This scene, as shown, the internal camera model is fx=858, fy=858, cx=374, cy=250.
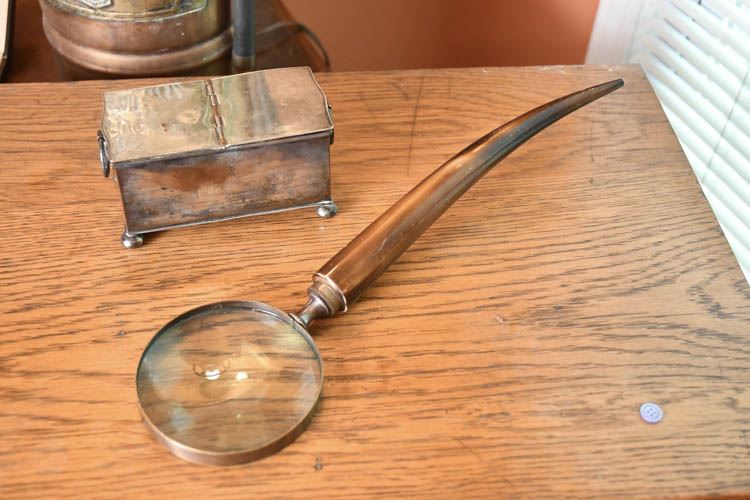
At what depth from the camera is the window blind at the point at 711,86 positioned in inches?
46.9

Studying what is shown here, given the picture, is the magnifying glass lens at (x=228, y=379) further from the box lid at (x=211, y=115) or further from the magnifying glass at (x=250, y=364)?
the box lid at (x=211, y=115)

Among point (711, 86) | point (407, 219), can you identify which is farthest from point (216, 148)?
point (711, 86)

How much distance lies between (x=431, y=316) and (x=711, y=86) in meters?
0.69

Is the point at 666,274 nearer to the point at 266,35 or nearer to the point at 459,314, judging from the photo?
the point at 459,314

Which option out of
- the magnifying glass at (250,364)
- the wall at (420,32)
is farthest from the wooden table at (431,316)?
the wall at (420,32)

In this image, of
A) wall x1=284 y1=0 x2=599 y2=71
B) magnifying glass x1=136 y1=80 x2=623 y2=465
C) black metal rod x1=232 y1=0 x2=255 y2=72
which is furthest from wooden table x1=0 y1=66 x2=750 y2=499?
wall x1=284 y1=0 x2=599 y2=71

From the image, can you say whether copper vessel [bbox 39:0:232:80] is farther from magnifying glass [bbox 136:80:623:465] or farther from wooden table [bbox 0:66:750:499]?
magnifying glass [bbox 136:80:623:465]

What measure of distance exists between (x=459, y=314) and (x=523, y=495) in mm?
193

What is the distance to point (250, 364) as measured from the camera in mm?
729

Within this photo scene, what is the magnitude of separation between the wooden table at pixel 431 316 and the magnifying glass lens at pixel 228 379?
0.02m

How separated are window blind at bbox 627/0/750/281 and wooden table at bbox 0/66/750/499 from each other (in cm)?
23

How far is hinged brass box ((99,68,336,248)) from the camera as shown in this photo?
0.79 meters

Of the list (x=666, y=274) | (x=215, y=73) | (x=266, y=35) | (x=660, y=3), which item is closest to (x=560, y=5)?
(x=660, y=3)

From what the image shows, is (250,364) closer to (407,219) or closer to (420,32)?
(407,219)
